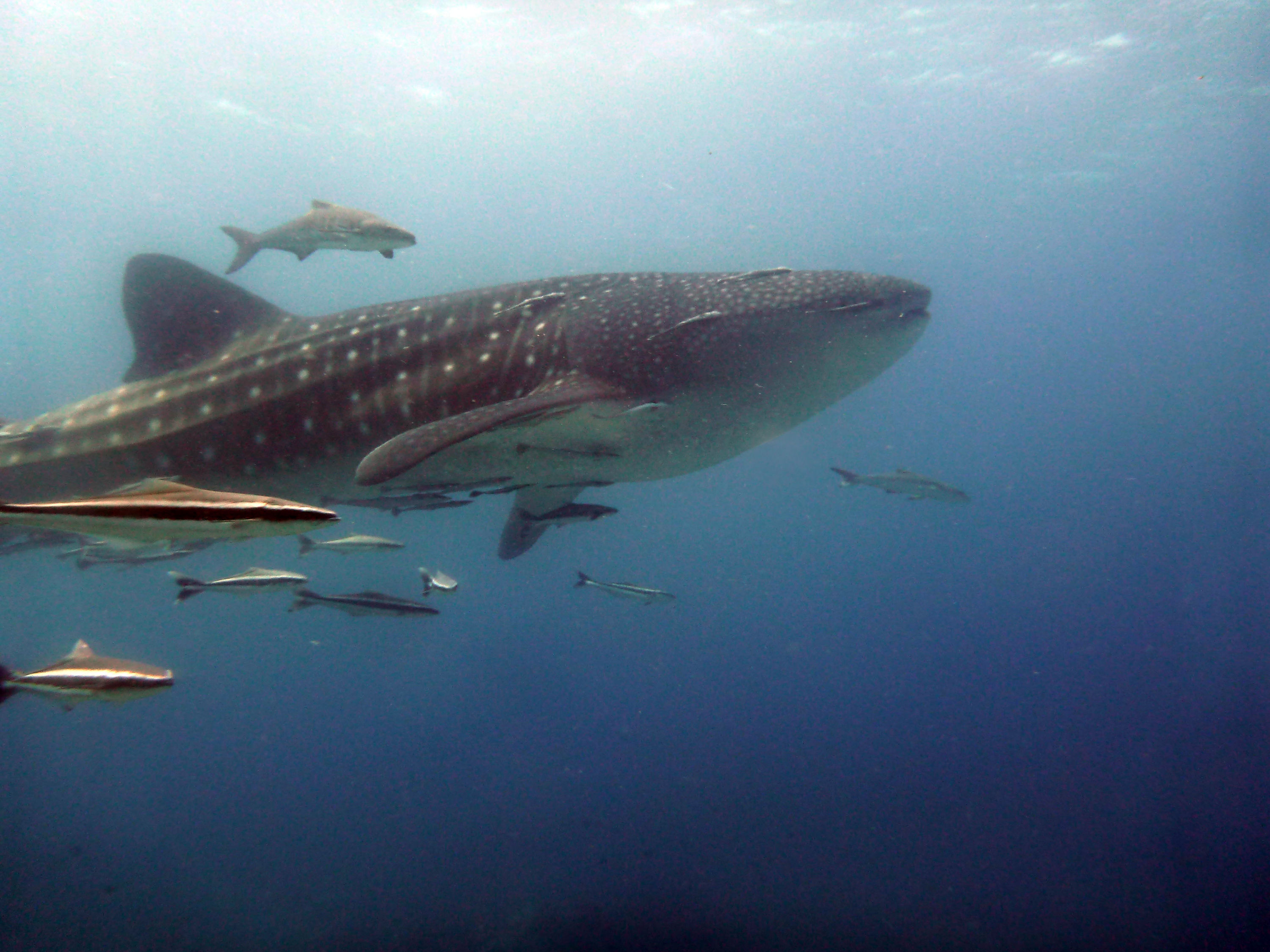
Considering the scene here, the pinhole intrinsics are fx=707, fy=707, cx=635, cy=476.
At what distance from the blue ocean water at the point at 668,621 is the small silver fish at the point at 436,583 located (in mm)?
3119

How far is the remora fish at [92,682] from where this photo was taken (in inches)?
102

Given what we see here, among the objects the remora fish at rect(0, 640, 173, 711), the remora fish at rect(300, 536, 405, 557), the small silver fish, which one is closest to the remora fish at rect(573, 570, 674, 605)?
the small silver fish

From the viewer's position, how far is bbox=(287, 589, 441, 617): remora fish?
21.9ft

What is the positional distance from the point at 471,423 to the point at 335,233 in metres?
3.58

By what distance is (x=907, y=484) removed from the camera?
13.3m

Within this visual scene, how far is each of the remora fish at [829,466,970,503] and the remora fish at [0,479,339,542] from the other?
1176cm

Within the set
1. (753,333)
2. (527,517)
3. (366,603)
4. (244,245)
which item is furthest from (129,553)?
(753,333)

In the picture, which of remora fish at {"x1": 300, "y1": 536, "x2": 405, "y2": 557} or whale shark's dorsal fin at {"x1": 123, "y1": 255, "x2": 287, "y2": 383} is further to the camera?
remora fish at {"x1": 300, "y1": 536, "x2": 405, "y2": 557}

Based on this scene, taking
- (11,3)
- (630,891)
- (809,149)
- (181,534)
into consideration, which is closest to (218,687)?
(11,3)

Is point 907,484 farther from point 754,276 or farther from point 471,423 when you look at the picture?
point 471,423

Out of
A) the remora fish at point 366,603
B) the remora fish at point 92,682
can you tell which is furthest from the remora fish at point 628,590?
the remora fish at point 92,682

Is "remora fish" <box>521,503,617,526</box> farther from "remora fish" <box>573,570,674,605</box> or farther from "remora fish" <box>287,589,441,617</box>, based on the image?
"remora fish" <box>573,570,674,605</box>

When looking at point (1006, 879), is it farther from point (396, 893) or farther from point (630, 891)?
point (396, 893)

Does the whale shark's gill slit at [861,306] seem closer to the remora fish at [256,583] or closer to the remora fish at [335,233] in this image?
the remora fish at [335,233]
